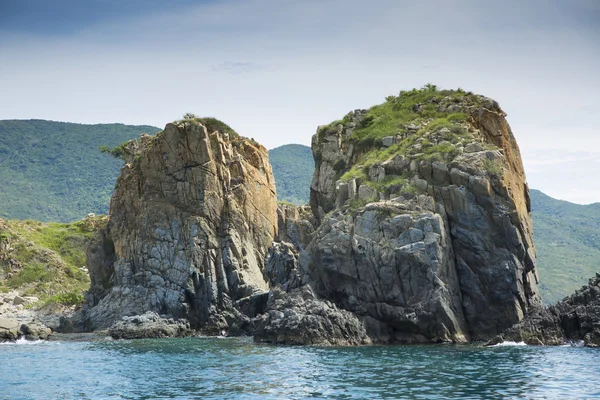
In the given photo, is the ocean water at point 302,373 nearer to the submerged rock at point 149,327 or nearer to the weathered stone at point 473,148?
the submerged rock at point 149,327

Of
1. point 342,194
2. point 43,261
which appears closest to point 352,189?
→ point 342,194

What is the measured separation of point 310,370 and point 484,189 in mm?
32611

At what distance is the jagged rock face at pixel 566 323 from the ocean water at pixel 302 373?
3.58 meters

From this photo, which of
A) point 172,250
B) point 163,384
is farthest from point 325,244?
point 163,384

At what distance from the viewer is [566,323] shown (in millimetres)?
66062

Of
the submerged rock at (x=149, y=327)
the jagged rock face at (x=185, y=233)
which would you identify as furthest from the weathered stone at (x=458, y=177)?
the submerged rock at (x=149, y=327)

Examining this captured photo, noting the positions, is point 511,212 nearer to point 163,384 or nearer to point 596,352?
point 596,352

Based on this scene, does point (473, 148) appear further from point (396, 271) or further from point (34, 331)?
point (34, 331)

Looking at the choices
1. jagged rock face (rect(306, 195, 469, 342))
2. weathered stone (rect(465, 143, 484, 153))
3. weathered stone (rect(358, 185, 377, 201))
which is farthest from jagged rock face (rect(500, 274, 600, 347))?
weathered stone (rect(358, 185, 377, 201))

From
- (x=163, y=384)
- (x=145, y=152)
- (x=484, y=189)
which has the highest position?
(x=145, y=152)

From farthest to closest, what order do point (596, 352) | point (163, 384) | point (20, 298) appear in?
point (20, 298) → point (596, 352) → point (163, 384)

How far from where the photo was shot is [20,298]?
4491 inches

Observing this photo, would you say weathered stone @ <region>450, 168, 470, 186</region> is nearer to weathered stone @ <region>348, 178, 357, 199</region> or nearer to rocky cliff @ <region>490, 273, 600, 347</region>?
weathered stone @ <region>348, 178, 357, 199</region>

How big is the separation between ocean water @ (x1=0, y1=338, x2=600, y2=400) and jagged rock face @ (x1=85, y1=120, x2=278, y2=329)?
21930mm
